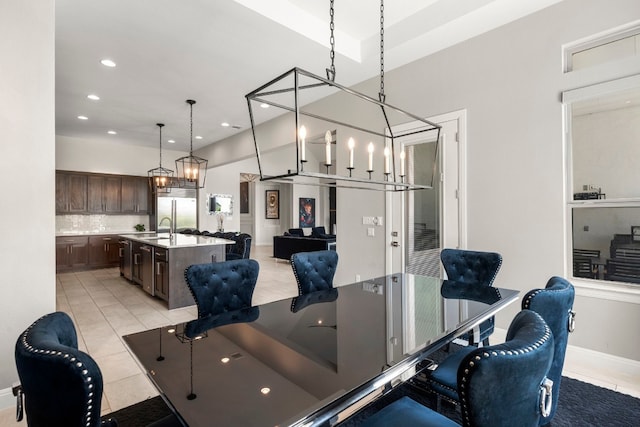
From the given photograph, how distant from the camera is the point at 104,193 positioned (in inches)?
309

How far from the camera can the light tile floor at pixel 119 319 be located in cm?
238

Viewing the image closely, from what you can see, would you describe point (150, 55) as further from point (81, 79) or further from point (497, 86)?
point (497, 86)

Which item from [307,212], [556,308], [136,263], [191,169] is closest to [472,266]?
[556,308]

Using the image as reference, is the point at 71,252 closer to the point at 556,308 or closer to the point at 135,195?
the point at 135,195

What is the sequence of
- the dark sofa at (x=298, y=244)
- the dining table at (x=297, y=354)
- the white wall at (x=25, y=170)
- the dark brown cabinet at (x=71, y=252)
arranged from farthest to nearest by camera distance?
the dark sofa at (x=298, y=244) → the dark brown cabinet at (x=71, y=252) → the white wall at (x=25, y=170) → the dining table at (x=297, y=354)

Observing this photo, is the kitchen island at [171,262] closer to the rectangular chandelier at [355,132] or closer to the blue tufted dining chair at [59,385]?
the rectangular chandelier at [355,132]

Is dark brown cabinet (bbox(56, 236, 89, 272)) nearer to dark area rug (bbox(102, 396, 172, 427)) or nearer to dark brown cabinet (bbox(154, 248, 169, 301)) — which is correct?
dark brown cabinet (bbox(154, 248, 169, 301))

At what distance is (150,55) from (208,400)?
4.02 m

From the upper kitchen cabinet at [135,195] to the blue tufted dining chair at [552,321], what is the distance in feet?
28.1

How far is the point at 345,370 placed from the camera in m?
1.14

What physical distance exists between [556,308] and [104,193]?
9.05 metres

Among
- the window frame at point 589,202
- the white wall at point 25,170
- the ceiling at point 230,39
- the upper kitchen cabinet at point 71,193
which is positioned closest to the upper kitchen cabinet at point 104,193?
the upper kitchen cabinet at point 71,193

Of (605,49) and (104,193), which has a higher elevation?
(605,49)

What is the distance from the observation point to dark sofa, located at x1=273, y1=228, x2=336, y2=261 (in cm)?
765
